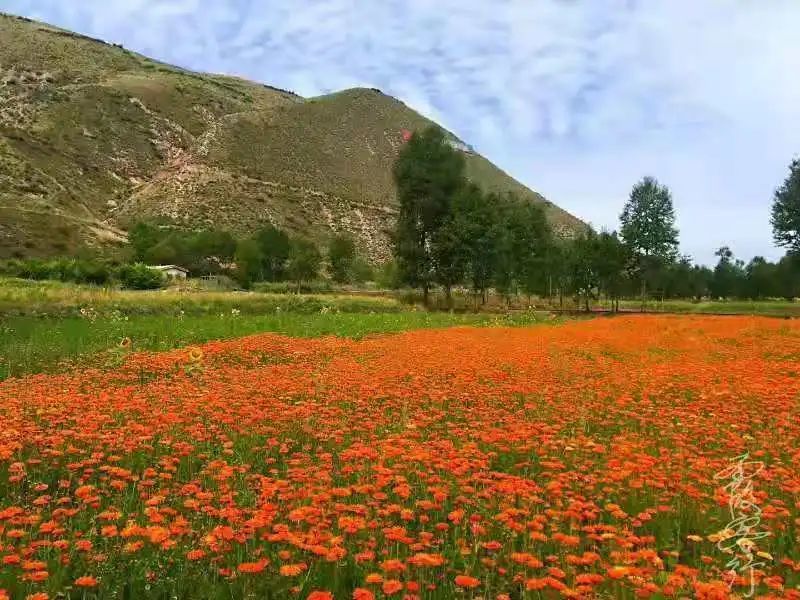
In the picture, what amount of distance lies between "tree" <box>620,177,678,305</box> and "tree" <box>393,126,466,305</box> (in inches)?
811

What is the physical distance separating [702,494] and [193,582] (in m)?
4.22

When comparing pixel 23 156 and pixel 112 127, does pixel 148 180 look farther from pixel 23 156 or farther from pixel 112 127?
pixel 23 156

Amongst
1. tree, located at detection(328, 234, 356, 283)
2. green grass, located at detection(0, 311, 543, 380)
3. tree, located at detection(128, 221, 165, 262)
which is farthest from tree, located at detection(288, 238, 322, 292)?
green grass, located at detection(0, 311, 543, 380)

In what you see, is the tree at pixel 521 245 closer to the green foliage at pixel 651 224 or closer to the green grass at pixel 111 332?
the green foliage at pixel 651 224

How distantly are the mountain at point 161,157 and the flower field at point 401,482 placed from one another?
6779 centimetres

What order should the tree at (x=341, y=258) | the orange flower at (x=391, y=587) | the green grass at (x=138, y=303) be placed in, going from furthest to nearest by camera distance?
the tree at (x=341, y=258)
the green grass at (x=138, y=303)
the orange flower at (x=391, y=587)

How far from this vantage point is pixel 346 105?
16050 cm

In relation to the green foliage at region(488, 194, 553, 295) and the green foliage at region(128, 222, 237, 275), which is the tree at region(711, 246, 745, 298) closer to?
the green foliage at region(488, 194, 553, 295)

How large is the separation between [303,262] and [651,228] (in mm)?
44426

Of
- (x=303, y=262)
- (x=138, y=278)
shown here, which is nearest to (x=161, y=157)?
(x=303, y=262)

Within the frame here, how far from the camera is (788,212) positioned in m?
48.9

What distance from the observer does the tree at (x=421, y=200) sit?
53000 millimetres

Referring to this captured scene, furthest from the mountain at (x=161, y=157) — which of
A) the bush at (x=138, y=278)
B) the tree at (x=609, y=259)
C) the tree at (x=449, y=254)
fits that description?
the tree at (x=449, y=254)

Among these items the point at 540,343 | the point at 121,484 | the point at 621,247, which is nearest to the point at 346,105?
the point at 621,247
